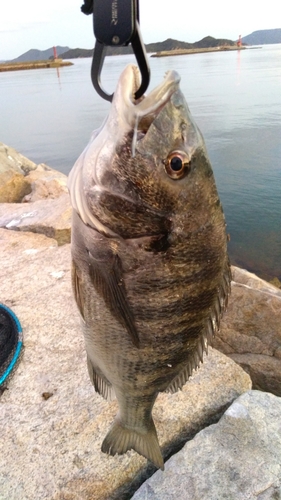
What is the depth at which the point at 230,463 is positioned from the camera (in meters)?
2.66

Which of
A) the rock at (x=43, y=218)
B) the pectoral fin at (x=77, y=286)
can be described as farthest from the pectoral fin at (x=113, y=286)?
the rock at (x=43, y=218)

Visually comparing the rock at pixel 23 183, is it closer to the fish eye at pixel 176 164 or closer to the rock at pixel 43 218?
the rock at pixel 43 218

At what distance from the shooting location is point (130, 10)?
1.42 metres

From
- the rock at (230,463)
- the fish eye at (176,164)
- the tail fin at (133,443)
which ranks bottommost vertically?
the rock at (230,463)

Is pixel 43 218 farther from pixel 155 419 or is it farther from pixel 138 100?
pixel 138 100

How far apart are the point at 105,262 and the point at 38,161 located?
1597cm

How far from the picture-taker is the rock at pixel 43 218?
597cm

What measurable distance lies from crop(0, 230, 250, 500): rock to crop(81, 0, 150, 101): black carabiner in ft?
8.10

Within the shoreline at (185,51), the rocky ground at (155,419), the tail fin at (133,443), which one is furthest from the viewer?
the shoreline at (185,51)

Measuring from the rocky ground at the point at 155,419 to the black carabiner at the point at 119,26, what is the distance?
2.42 meters

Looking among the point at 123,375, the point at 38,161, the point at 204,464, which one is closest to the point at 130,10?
the point at 123,375

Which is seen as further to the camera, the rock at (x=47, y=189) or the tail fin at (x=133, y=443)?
the rock at (x=47, y=189)

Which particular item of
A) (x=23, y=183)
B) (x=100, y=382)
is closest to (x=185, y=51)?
(x=23, y=183)

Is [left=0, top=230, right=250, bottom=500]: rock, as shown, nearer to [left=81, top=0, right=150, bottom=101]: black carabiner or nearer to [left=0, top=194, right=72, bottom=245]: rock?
[left=0, top=194, right=72, bottom=245]: rock
